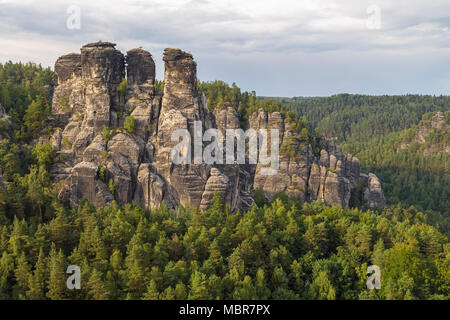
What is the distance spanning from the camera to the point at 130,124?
6700 cm

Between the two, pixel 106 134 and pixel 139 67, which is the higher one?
pixel 139 67

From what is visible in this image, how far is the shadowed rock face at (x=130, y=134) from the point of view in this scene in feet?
206

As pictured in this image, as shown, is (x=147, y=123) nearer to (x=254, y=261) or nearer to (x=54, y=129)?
(x=54, y=129)

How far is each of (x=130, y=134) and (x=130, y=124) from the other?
157cm

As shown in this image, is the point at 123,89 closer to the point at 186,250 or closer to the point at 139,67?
the point at 139,67

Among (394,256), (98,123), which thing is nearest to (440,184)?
(394,256)

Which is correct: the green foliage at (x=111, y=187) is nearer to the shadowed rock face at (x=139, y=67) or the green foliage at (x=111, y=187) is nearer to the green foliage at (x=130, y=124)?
the green foliage at (x=130, y=124)

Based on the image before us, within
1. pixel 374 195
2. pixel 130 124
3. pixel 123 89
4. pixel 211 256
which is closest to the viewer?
pixel 211 256

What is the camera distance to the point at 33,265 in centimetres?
4316

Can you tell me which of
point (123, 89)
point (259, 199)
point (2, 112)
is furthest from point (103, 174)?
point (259, 199)

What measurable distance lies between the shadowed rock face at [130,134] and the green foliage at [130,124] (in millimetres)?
802

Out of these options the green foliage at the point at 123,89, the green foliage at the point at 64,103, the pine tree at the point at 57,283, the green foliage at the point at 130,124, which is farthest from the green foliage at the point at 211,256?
the green foliage at the point at 64,103

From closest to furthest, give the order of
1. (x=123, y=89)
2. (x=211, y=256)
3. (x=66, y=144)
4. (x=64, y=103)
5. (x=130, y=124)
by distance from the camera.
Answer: (x=211, y=256), (x=130, y=124), (x=66, y=144), (x=123, y=89), (x=64, y=103)

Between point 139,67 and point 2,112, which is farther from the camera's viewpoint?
point 139,67
